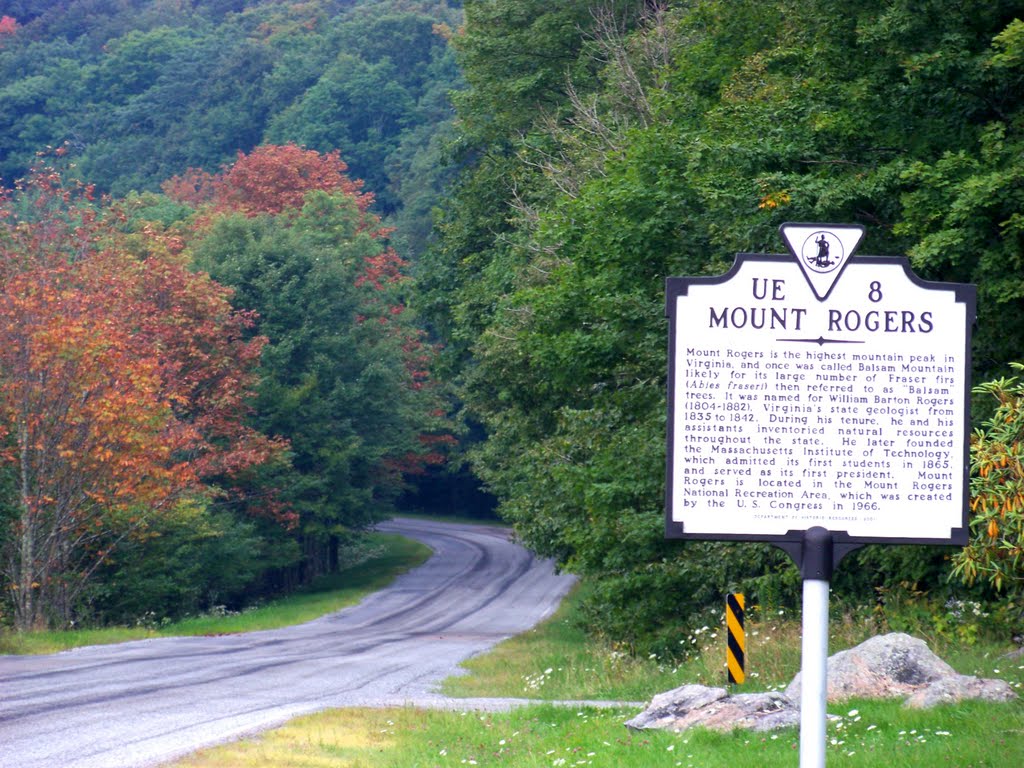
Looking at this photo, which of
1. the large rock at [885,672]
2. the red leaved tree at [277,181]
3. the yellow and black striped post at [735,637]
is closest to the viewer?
the large rock at [885,672]

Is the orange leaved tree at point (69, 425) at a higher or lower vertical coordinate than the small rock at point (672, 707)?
higher

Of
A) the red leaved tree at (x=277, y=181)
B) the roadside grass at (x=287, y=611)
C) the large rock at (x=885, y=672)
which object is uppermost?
the red leaved tree at (x=277, y=181)

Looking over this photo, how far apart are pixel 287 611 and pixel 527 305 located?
60.7 feet

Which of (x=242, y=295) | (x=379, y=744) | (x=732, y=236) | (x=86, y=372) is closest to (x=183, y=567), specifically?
(x=86, y=372)

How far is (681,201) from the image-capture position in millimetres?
20906

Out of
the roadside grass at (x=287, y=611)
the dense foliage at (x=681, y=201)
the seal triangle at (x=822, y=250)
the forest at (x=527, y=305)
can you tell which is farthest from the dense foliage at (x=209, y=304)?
the seal triangle at (x=822, y=250)

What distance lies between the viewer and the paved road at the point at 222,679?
41.7 feet

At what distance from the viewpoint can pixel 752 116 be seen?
1831cm

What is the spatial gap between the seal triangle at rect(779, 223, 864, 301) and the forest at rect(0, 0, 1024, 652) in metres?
4.55

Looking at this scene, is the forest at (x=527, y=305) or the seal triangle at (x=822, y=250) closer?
the seal triangle at (x=822, y=250)

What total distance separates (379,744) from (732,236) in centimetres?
962

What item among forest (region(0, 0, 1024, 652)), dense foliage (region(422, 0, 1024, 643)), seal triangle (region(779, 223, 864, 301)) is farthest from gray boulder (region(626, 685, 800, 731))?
dense foliage (region(422, 0, 1024, 643))

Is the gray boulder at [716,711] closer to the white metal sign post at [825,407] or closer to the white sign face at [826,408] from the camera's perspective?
the white metal sign post at [825,407]

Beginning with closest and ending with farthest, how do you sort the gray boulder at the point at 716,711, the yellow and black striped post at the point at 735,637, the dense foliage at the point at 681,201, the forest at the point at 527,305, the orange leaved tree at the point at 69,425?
the gray boulder at the point at 716,711 → the yellow and black striped post at the point at 735,637 → the dense foliage at the point at 681,201 → the forest at the point at 527,305 → the orange leaved tree at the point at 69,425
